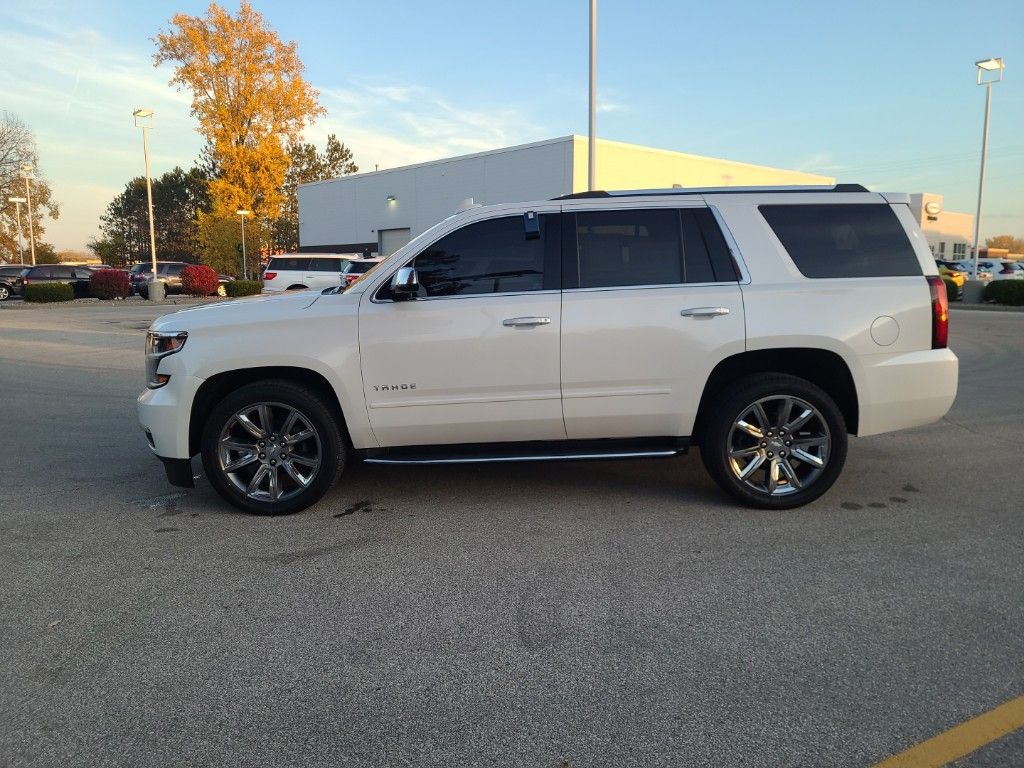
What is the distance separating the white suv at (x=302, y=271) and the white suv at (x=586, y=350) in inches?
836

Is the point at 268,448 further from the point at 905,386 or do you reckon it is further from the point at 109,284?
the point at 109,284

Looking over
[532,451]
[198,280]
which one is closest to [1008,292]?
[532,451]

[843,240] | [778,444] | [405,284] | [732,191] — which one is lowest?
[778,444]

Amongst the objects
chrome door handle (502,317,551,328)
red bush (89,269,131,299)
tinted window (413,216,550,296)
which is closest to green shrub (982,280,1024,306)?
tinted window (413,216,550,296)

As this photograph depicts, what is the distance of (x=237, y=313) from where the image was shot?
15.9ft

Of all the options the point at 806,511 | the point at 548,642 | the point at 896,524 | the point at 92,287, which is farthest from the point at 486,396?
the point at 92,287

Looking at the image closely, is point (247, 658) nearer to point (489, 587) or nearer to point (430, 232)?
point (489, 587)

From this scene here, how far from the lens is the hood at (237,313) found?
4.82 m

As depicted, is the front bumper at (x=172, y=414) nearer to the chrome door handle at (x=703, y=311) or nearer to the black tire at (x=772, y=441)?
the chrome door handle at (x=703, y=311)

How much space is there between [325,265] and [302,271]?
2.64 feet

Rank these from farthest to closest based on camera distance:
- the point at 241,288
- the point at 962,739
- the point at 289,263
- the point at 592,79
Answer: the point at 241,288 → the point at 289,263 → the point at 592,79 → the point at 962,739

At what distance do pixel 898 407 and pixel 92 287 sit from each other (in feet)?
111

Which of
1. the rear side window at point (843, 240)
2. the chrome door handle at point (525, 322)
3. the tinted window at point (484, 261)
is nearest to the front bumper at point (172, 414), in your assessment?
the tinted window at point (484, 261)

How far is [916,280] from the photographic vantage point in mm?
4914
